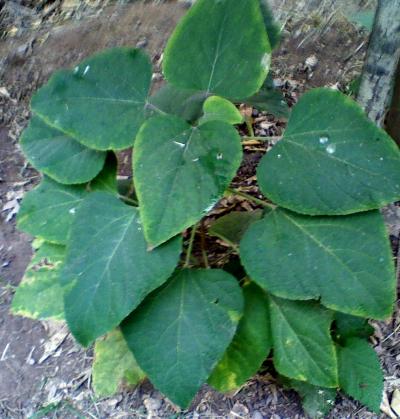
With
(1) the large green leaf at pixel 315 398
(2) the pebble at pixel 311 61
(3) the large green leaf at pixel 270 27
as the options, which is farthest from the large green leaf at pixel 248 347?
(2) the pebble at pixel 311 61

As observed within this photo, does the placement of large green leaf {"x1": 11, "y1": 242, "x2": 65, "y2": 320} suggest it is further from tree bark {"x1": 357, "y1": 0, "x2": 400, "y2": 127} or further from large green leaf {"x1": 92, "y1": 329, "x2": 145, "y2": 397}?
tree bark {"x1": 357, "y1": 0, "x2": 400, "y2": 127}

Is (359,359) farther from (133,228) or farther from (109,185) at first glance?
(109,185)

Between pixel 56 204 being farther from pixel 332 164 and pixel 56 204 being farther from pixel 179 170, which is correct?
pixel 332 164

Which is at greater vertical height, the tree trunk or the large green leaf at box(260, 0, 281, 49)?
the large green leaf at box(260, 0, 281, 49)

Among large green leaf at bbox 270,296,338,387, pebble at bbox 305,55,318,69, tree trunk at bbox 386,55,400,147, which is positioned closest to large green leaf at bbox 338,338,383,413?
large green leaf at bbox 270,296,338,387

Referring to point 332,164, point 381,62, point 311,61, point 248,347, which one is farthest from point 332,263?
point 311,61

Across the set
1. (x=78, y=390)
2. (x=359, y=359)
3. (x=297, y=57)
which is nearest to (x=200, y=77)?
(x=359, y=359)
